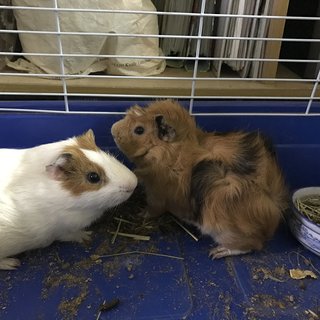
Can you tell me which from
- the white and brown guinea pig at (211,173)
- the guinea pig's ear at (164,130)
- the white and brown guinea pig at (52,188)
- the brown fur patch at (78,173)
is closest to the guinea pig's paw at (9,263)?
the white and brown guinea pig at (52,188)

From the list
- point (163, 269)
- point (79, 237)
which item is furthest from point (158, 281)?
point (79, 237)

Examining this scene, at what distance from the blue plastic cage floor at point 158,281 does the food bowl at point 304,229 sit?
0.05 metres

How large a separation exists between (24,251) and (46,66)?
669 mm

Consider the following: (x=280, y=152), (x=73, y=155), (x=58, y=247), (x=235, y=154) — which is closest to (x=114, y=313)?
(x=58, y=247)

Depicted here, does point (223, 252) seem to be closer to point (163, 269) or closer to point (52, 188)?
point (163, 269)

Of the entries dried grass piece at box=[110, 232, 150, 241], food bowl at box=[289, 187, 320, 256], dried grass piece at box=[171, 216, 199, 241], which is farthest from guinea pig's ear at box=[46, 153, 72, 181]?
food bowl at box=[289, 187, 320, 256]

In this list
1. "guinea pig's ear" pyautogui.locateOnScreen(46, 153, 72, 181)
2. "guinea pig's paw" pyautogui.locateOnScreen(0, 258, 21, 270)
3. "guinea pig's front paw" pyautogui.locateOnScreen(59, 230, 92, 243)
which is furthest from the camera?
"guinea pig's front paw" pyautogui.locateOnScreen(59, 230, 92, 243)

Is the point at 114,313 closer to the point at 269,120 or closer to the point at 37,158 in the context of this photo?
the point at 37,158

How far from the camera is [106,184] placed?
3.56 feet

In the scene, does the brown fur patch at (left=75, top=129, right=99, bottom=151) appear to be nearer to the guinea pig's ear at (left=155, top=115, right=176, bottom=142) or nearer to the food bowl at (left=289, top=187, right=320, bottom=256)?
the guinea pig's ear at (left=155, top=115, right=176, bottom=142)

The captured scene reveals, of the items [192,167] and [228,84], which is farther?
[228,84]

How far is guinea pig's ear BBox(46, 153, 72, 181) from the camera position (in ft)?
3.40

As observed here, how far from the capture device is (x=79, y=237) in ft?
4.17

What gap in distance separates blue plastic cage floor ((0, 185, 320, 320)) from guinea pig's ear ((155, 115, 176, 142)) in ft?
1.10
